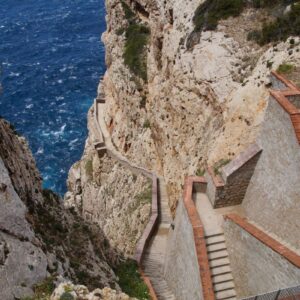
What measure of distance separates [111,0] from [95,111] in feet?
41.8

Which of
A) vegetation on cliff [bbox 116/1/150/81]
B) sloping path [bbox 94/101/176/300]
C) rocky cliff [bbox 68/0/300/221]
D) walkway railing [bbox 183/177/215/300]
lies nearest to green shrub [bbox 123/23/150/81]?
vegetation on cliff [bbox 116/1/150/81]

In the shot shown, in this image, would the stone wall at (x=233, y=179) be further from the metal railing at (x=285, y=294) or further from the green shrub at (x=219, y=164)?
the metal railing at (x=285, y=294)

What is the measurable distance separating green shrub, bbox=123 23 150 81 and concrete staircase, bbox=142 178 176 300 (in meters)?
15.0

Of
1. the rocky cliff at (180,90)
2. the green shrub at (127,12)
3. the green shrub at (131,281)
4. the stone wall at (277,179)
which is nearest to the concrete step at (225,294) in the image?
the stone wall at (277,179)

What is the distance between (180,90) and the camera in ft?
95.7

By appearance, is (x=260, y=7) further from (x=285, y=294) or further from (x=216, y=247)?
(x=285, y=294)

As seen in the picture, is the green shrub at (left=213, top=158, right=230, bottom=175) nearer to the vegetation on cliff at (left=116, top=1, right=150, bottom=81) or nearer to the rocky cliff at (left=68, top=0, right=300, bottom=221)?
the rocky cliff at (left=68, top=0, right=300, bottom=221)

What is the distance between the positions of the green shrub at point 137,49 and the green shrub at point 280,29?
16681 millimetres

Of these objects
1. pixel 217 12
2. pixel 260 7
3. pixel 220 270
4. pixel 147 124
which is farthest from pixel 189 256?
pixel 147 124

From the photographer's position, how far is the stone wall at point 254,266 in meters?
14.1

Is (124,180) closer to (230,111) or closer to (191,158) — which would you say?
(191,158)

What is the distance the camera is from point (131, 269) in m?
21.4

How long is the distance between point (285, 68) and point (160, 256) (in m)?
12.0

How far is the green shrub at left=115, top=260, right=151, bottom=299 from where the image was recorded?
62.7 ft
